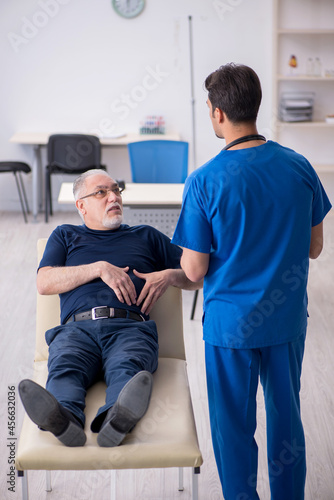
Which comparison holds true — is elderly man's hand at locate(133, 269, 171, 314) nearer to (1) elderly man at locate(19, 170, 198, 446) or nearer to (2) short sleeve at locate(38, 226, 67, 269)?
(1) elderly man at locate(19, 170, 198, 446)

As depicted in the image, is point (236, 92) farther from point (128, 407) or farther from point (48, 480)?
point (48, 480)

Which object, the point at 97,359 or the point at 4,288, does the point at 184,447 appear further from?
the point at 4,288

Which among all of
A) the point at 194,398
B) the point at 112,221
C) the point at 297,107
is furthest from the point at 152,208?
the point at 297,107

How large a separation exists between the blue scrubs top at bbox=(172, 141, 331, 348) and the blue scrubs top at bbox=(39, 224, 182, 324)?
18.3 inches

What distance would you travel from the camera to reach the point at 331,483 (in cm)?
215

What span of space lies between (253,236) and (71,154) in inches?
163

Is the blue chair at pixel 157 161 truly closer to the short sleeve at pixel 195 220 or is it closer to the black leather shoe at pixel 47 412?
the short sleeve at pixel 195 220

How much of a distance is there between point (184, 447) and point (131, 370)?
0.27 metres

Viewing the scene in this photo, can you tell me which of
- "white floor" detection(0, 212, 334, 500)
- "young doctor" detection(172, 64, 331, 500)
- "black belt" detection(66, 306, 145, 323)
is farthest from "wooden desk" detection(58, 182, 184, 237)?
"young doctor" detection(172, 64, 331, 500)

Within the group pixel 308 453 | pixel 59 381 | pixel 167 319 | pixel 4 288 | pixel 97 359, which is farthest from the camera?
pixel 4 288

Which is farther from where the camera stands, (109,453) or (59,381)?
(59,381)

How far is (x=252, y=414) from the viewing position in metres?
1.78

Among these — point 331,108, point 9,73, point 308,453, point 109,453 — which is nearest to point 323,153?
point 331,108

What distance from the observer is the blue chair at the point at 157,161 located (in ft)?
14.8
